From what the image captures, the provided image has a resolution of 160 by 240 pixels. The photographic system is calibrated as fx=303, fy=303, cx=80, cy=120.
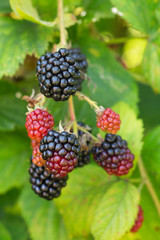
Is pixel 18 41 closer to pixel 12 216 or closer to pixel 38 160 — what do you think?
pixel 38 160

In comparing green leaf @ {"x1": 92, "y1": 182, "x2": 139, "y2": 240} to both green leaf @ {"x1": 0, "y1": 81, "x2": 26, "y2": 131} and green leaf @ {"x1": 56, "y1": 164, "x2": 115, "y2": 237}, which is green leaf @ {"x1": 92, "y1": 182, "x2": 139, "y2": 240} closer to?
green leaf @ {"x1": 56, "y1": 164, "x2": 115, "y2": 237}

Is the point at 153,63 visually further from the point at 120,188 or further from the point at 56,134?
the point at 56,134

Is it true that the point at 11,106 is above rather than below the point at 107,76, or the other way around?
below

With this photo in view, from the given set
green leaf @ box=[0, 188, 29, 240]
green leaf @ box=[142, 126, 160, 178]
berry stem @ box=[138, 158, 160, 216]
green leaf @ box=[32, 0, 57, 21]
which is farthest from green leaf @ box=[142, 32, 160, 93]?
green leaf @ box=[0, 188, 29, 240]

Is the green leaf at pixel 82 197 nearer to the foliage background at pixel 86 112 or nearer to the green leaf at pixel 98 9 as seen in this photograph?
the foliage background at pixel 86 112

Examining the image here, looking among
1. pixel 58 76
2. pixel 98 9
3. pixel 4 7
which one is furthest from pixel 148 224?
pixel 4 7

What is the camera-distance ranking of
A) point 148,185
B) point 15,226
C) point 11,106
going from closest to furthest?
point 148,185 < point 11,106 < point 15,226
